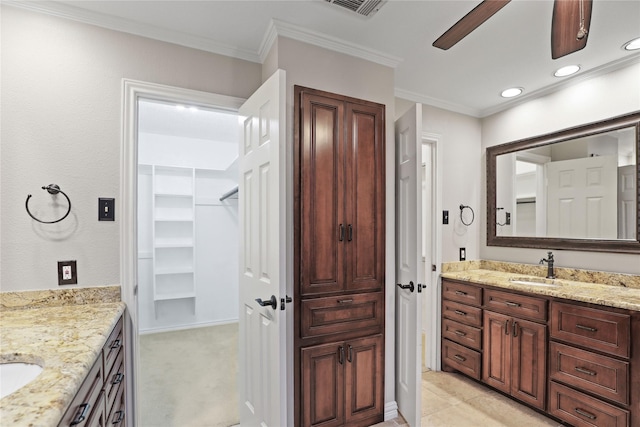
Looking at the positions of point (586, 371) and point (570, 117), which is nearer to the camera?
point (586, 371)

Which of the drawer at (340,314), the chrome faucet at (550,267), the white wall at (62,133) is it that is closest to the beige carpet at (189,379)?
the drawer at (340,314)

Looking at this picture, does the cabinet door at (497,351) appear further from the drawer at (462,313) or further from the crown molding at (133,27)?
the crown molding at (133,27)

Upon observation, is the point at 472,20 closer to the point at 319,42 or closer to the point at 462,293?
the point at 319,42

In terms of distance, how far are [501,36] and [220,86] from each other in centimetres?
→ 186

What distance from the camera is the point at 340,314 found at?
6.41 feet

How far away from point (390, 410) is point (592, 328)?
1390 millimetres

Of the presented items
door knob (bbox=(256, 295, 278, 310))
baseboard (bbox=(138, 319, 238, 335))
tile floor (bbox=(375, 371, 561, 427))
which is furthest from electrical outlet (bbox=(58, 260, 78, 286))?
baseboard (bbox=(138, 319, 238, 335))

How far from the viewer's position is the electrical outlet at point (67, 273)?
1.69 metres

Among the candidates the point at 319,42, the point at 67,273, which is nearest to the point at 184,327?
the point at 67,273

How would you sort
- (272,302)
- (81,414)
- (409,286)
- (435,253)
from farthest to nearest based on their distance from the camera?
(435,253) → (409,286) → (272,302) → (81,414)

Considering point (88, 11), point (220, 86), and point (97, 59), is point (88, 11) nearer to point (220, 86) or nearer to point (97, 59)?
point (97, 59)

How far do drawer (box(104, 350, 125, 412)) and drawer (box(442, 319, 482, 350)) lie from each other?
257 cm

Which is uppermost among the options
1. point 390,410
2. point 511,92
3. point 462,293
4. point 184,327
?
point 511,92

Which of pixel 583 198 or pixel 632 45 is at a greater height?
pixel 632 45
